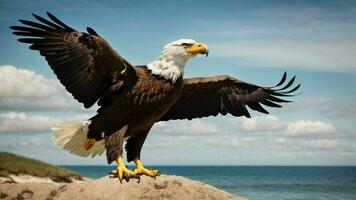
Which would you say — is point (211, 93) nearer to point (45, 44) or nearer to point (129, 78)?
point (129, 78)

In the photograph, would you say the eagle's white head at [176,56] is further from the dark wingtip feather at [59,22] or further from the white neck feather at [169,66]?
the dark wingtip feather at [59,22]

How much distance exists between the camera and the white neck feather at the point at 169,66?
18.4 feet

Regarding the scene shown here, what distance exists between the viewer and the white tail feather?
→ 6.46 metres

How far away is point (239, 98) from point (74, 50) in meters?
2.54

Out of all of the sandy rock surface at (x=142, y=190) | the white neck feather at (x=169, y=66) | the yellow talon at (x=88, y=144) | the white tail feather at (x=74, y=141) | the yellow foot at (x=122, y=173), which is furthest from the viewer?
the sandy rock surface at (x=142, y=190)

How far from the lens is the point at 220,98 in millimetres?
7395

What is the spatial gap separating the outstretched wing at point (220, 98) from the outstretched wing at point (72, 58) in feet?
3.76

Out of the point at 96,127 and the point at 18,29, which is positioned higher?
the point at 18,29

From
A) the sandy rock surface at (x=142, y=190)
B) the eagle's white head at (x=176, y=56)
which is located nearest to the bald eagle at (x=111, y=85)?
the eagle's white head at (x=176, y=56)

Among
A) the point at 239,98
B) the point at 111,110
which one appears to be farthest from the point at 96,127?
the point at 239,98

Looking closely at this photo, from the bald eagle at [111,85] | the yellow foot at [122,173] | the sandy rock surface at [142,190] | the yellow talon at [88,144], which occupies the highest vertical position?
the bald eagle at [111,85]

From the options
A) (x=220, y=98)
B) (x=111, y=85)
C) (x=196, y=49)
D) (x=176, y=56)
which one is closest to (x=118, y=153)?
(x=111, y=85)

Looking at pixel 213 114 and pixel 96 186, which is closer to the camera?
pixel 213 114

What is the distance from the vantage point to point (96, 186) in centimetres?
861
